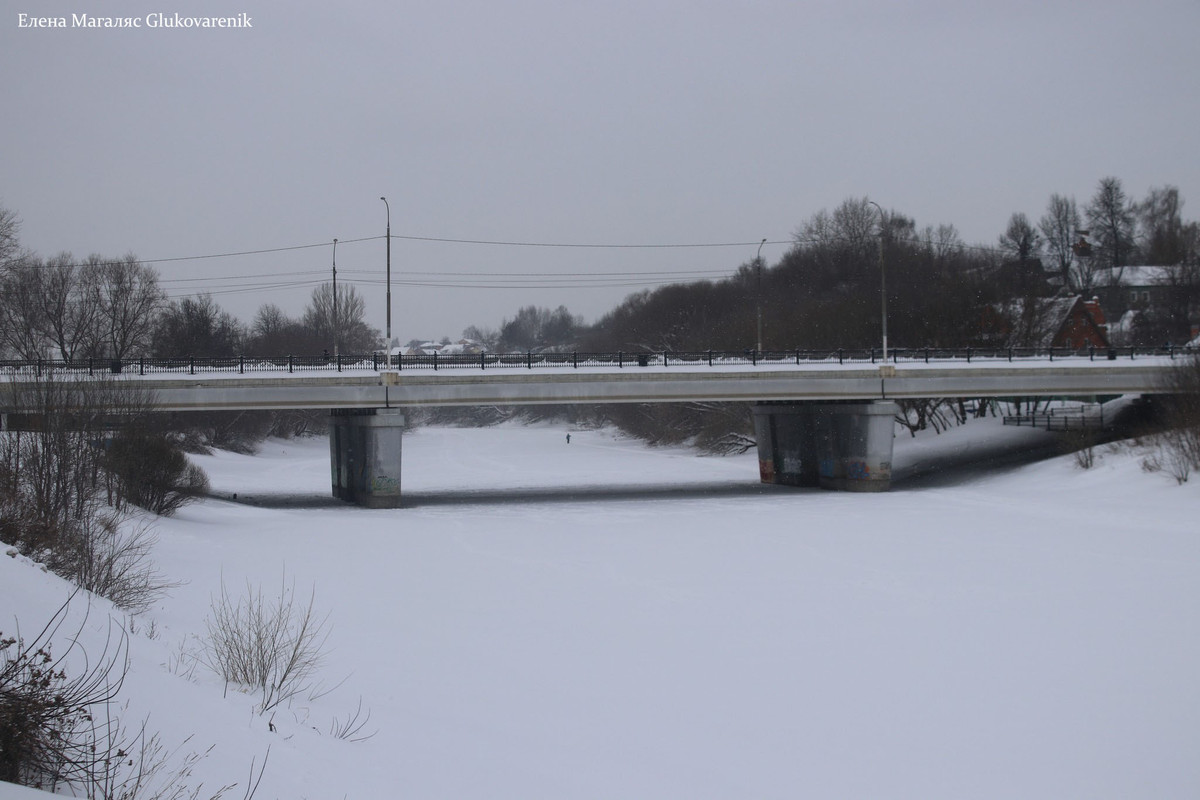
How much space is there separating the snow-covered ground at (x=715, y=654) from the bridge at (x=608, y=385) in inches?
315

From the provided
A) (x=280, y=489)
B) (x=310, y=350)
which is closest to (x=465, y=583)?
(x=280, y=489)

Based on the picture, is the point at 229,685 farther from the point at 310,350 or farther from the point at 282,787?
the point at 310,350

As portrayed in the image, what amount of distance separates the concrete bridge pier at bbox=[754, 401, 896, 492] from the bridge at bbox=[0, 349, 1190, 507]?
0.09m

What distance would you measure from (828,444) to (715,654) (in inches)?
1315

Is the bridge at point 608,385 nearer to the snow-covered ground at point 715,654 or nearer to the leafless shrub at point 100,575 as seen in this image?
the snow-covered ground at point 715,654

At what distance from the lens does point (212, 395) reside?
39969 millimetres

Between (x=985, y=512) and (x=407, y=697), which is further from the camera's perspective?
(x=985, y=512)

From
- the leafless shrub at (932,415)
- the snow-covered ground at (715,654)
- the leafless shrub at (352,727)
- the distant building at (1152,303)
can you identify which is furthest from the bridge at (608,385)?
the distant building at (1152,303)

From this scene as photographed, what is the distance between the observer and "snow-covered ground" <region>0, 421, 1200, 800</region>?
Answer: 1053 centimetres

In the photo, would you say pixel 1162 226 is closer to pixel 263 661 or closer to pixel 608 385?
pixel 608 385

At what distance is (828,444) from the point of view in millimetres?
48000

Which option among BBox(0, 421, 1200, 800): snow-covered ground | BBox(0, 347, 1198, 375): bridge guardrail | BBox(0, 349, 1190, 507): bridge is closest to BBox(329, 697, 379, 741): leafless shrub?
BBox(0, 421, 1200, 800): snow-covered ground

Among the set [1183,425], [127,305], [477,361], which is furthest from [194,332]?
[1183,425]

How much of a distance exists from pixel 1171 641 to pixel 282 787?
14.5 m
